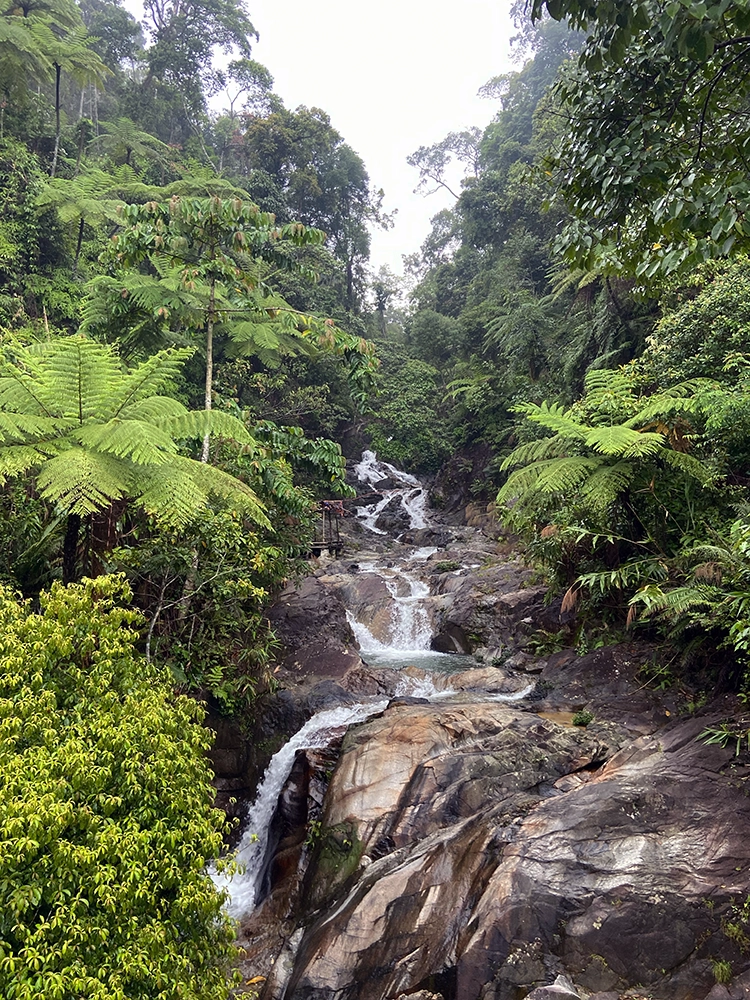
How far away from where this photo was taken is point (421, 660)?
10.2 metres

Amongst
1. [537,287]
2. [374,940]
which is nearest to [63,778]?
[374,940]

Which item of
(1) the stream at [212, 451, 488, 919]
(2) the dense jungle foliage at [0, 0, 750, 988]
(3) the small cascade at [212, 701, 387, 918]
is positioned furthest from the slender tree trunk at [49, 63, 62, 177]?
(3) the small cascade at [212, 701, 387, 918]

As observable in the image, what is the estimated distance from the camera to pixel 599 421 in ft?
24.1

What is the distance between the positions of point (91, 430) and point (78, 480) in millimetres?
560

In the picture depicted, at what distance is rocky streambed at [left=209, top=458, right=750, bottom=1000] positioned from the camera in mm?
3346

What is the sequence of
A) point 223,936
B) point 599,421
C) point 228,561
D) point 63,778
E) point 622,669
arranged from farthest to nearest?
point 599,421
point 622,669
point 228,561
point 223,936
point 63,778

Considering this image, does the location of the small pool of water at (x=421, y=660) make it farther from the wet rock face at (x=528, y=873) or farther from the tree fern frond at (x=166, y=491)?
the tree fern frond at (x=166, y=491)

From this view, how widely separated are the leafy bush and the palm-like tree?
2.75 feet

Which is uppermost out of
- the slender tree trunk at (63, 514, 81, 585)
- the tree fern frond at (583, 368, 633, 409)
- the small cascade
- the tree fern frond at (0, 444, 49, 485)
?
the tree fern frond at (583, 368, 633, 409)

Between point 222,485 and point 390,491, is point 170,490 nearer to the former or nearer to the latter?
point 222,485

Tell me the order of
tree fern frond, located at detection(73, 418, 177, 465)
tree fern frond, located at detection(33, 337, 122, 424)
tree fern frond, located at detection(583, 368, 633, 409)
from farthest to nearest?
tree fern frond, located at detection(583, 368, 633, 409) → tree fern frond, located at detection(33, 337, 122, 424) → tree fern frond, located at detection(73, 418, 177, 465)

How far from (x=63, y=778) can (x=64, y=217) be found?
48.1ft

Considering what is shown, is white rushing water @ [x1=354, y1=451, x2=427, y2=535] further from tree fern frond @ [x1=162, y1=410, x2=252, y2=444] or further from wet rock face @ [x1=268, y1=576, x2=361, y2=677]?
tree fern frond @ [x1=162, y1=410, x2=252, y2=444]

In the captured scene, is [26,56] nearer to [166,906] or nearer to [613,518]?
[613,518]
